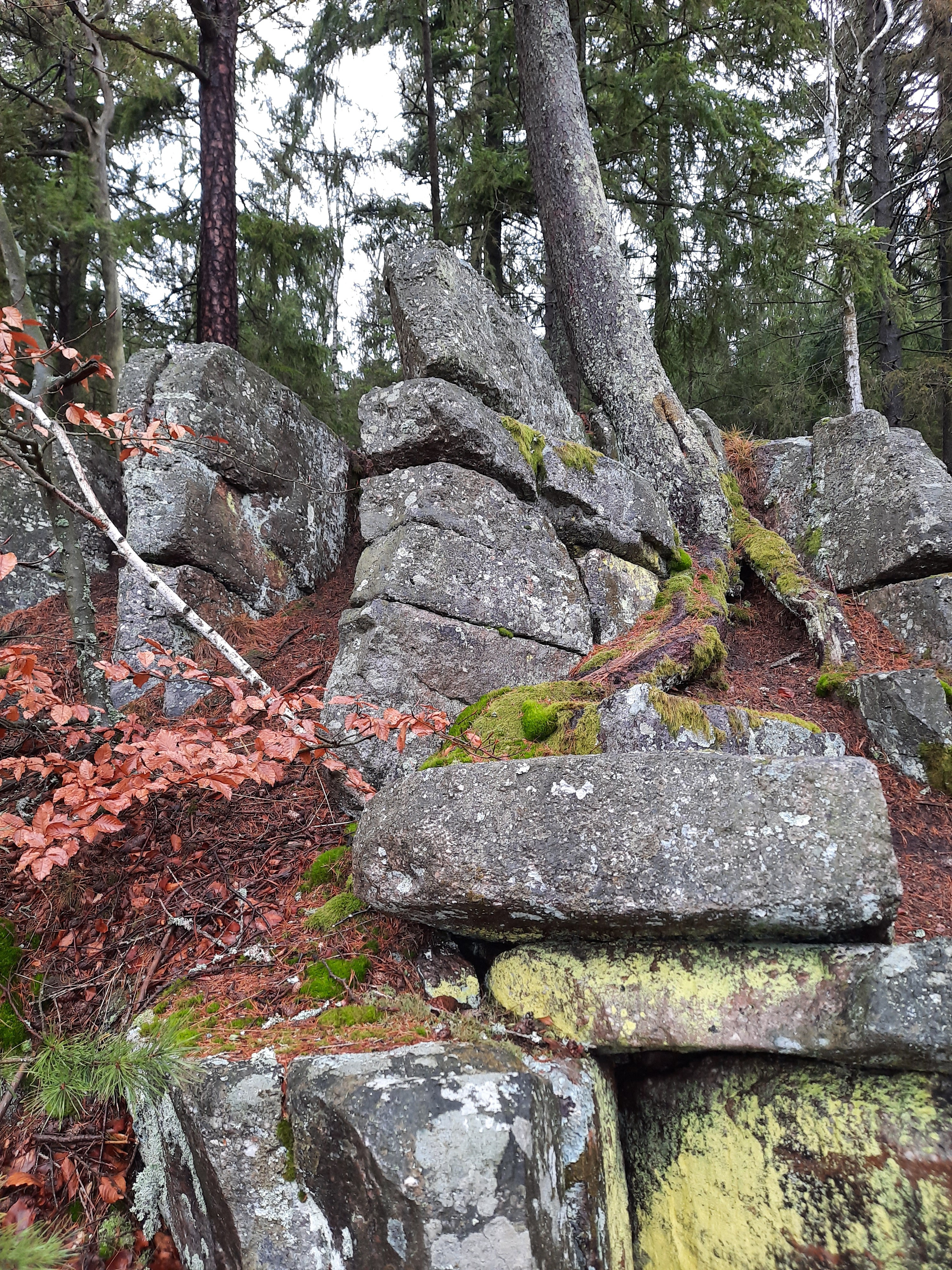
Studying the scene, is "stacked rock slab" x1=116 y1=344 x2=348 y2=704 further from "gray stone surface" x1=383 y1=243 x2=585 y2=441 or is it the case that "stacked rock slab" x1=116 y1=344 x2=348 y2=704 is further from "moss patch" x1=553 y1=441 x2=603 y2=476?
"moss patch" x1=553 y1=441 x2=603 y2=476

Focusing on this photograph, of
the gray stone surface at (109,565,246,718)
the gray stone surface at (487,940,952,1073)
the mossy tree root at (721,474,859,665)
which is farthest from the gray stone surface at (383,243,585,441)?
the gray stone surface at (487,940,952,1073)

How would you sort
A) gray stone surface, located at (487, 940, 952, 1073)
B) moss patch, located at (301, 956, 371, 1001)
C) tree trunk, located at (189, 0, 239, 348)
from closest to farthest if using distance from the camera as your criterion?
gray stone surface, located at (487, 940, 952, 1073), moss patch, located at (301, 956, 371, 1001), tree trunk, located at (189, 0, 239, 348)

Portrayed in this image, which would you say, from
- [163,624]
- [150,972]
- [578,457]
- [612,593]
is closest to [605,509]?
[578,457]

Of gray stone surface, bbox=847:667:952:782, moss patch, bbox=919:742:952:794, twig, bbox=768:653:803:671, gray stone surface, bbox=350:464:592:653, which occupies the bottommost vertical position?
moss patch, bbox=919:742:952:794

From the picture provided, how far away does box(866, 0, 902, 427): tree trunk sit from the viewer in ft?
39.2

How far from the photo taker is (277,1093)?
8.30ft

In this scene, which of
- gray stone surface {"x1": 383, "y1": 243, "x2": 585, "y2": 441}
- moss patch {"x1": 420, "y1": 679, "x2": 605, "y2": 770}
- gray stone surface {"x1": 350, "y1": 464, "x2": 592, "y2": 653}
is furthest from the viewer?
gray stone surface {"x1": 383, "y1": 243, "x2": 585, "y2": 441}

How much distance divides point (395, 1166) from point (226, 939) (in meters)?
1.48

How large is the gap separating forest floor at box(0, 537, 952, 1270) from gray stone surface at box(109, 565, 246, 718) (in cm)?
43

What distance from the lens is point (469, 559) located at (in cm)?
492

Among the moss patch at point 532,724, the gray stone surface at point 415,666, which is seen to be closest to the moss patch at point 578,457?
the gray stone surface at point 415,666

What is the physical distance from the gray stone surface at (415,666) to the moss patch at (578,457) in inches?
67.1

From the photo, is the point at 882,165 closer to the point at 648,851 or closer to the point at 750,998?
the point at 648,851

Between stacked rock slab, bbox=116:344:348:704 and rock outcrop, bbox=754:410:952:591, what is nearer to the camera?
rock outcrop, bbox=754:410:952:591
